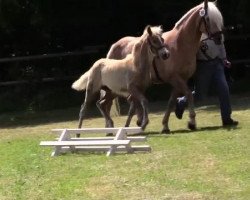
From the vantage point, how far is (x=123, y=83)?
35.6 feet

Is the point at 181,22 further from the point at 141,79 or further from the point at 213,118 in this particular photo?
the point at 213,118

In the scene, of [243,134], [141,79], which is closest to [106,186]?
[243,134]

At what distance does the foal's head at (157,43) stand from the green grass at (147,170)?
4.20 feet

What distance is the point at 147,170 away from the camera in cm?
734

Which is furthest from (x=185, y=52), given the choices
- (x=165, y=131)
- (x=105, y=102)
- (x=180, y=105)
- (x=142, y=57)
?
(x=105, y=102)

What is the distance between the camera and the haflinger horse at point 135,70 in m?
10.5

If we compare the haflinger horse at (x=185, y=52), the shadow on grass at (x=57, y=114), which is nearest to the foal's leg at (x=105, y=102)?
the haflinger horse at (x=185, y=52)

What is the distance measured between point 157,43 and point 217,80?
1300mm

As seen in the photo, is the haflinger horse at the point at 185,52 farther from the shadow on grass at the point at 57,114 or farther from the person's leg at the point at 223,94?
the shadow on grass at the point at 57,114

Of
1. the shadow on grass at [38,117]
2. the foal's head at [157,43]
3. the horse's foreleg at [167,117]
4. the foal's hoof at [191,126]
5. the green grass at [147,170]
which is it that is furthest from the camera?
the shadow on grass at [38,117]

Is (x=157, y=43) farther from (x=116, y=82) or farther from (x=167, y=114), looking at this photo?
(x=167, y=114)

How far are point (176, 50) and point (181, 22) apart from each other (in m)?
0.51

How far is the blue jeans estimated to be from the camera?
35.7ft

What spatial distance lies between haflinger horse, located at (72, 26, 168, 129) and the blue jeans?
91 cm
